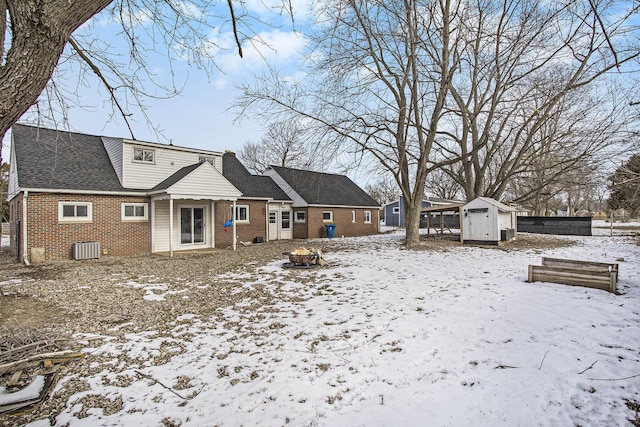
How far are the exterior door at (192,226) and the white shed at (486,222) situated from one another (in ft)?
45.4

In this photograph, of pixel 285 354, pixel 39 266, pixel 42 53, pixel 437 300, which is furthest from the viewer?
pixel 39 266

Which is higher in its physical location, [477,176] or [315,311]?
[477,176]

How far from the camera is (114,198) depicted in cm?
1291

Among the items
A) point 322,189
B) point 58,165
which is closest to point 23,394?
point 58,165

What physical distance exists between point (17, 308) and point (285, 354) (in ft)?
18.1

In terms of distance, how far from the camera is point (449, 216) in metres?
34.0

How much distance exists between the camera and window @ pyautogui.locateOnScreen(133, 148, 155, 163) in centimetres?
1421

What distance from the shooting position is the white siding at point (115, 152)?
1388 cm

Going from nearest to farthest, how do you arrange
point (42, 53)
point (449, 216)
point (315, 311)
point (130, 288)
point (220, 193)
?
1. point (42, 53)
2. point (315, 311)
3. point (130, 288)
4. point (220, 193)
5. point (449, 216)

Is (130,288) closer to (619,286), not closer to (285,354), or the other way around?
(285,354)

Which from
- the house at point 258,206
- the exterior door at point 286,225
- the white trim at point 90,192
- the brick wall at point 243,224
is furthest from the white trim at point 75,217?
the exterior door at point 286,225

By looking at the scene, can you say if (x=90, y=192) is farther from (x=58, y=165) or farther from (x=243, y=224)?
(x=243, y=224)

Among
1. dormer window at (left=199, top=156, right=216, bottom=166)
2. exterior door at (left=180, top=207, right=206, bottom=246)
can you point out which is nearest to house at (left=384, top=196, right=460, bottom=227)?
dormer window at (left=199, top=156, right=216, bottom=166)

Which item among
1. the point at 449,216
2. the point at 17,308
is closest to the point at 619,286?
the point at 17,308
